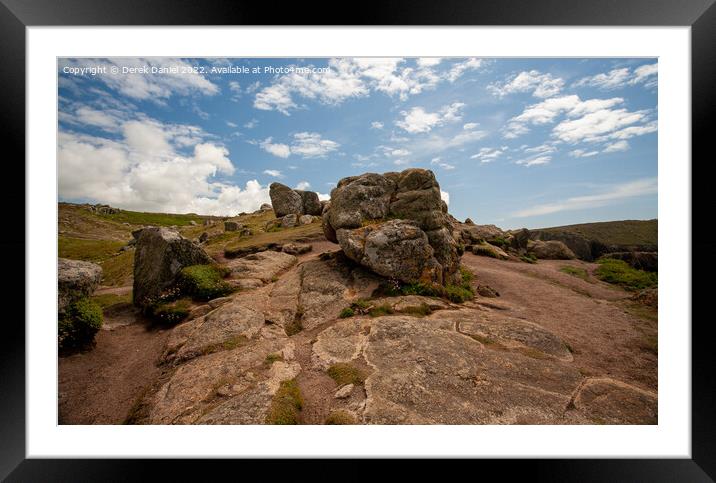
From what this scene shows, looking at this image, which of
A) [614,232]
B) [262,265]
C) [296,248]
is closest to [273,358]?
[262,265]

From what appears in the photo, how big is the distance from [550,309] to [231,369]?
578 inches

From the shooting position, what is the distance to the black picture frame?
5.54m

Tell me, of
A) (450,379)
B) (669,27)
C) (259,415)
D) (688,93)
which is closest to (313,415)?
(259,415)

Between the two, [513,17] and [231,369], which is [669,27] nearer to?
[513,17]

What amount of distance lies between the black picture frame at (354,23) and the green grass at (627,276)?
48.0 feet

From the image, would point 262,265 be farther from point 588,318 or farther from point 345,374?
point 588,318

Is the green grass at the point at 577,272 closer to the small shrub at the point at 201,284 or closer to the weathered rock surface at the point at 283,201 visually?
the small shrub at the point at 201,284

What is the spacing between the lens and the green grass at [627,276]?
16.8 m

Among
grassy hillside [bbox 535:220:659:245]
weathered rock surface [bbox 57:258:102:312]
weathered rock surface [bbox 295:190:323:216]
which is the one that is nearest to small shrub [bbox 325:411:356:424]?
weathered rock surface [bbox 57:258:102:312]

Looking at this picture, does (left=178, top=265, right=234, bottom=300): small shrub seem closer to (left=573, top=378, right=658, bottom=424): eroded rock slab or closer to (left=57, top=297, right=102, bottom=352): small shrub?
(left=57, top=297, right=102, bottom=352): small shrub

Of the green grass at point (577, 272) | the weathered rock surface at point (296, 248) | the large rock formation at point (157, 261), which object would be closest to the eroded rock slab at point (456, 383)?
the large rock formation at point (157, 261)

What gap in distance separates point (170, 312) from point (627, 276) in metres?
29.7

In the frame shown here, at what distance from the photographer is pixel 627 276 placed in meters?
18.2

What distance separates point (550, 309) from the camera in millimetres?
12391
